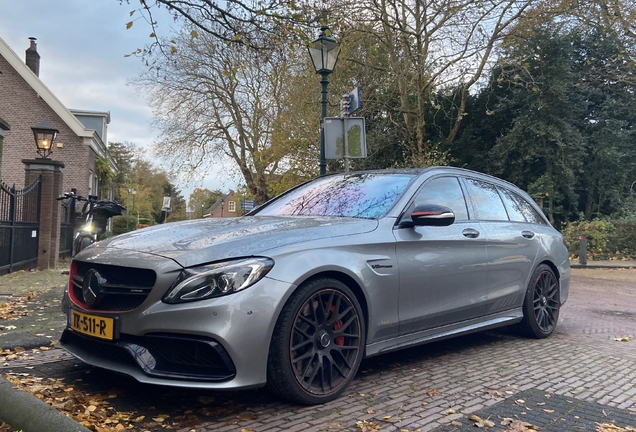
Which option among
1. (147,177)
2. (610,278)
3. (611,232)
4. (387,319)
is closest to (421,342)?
(387,319)

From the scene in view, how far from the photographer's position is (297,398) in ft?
10.2

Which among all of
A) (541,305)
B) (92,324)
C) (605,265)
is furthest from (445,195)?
(605,265)

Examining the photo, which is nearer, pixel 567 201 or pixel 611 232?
pixel 611 232

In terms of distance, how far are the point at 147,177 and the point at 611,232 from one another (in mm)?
57593

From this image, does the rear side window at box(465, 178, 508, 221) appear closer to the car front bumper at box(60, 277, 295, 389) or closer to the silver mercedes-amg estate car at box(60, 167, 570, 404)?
the silver mercedes-amg estate car at box(60, 167, 570, 404)

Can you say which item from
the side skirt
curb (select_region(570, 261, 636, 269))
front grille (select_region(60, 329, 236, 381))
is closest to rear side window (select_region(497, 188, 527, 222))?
the side skirt

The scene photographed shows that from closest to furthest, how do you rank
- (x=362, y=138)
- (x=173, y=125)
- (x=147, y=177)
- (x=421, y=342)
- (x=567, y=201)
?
(x=421, y=342) → (x=362, y=138) → (x=567, y=201) → (x=173, y=125) → (x=147, y=177)

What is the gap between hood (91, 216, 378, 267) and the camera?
3.03 meters

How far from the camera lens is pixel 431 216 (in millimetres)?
3852

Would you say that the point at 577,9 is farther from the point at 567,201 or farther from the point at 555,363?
the point at 555,363

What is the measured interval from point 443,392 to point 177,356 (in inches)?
69.6

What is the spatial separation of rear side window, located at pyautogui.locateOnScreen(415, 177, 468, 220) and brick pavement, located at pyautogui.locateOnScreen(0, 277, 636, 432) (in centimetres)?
126

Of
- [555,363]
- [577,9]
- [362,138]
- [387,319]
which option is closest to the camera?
[387,319]

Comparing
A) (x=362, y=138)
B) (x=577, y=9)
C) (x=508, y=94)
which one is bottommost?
(x=362, y=138)
